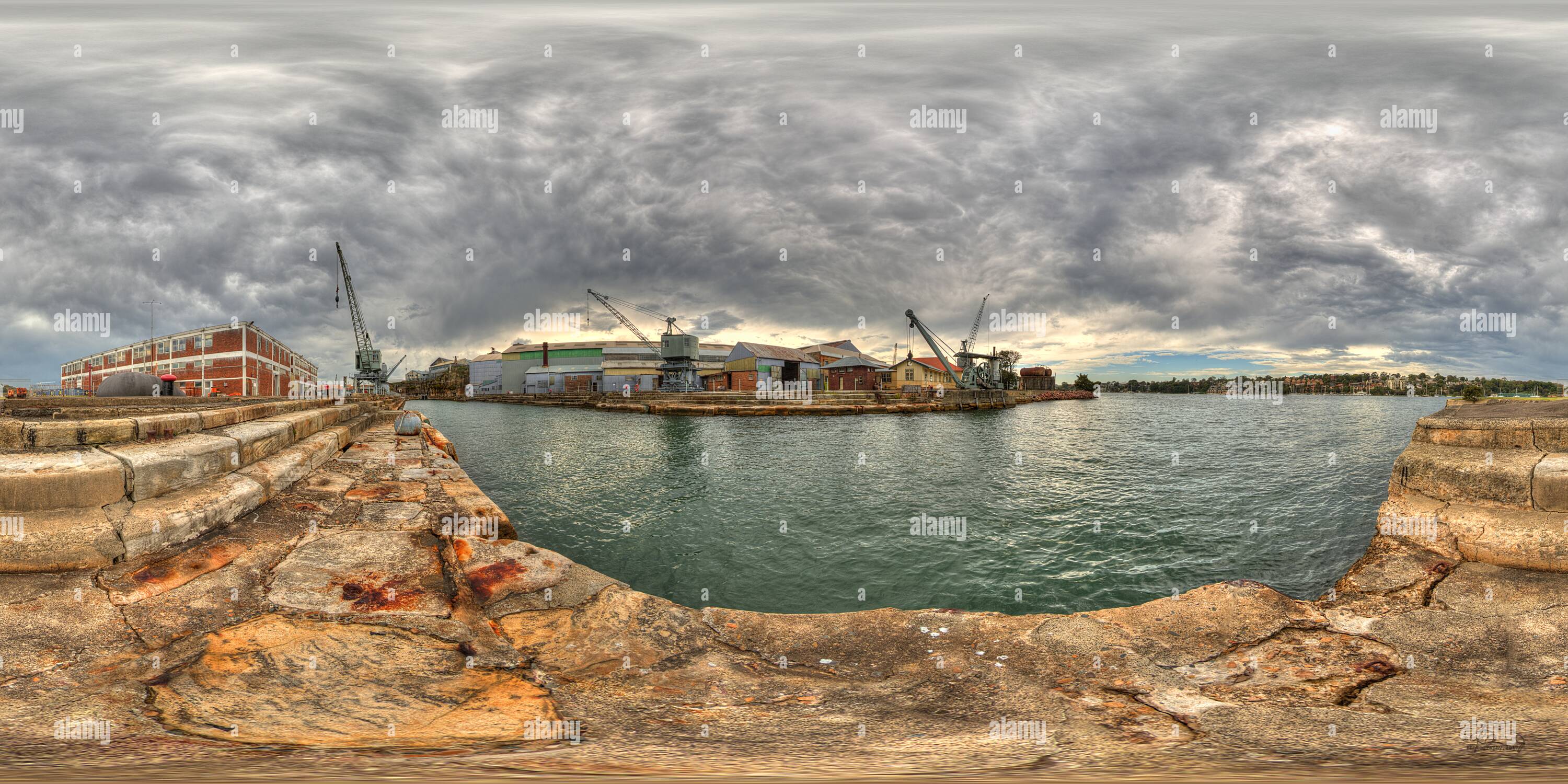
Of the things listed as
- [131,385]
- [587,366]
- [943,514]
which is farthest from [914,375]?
[131,385]

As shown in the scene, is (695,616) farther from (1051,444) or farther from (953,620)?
(1051,444)

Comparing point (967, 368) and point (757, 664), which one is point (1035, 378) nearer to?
point (967, 368)

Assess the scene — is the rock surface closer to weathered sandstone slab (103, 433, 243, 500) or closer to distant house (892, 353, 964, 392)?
weathered sandstone slab (103, 433, 243, 500)

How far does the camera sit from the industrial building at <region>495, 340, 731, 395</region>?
8844 cm

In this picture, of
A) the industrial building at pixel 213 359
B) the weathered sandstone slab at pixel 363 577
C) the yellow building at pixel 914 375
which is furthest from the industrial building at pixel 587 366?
the weathered sandstone slab at pixel 363 577

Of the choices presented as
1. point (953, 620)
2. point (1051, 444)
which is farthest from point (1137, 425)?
point (953, 620)

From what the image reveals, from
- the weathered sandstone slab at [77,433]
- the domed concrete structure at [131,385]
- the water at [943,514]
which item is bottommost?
the water at [943,514]

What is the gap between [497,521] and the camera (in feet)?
20.1

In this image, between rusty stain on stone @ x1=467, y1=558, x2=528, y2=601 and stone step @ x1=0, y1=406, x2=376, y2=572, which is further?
rusty stain on stone @ x1=467, y1=558, x2=528, y2=601

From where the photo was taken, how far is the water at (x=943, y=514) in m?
8.85

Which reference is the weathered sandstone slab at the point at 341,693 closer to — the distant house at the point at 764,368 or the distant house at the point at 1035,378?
the distant house at the point at 764,368

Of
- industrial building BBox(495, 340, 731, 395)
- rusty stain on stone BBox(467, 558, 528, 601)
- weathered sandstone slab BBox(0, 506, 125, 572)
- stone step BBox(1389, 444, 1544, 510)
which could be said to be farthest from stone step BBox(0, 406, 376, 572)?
industrial building BBox(495, 340, 731, 395)

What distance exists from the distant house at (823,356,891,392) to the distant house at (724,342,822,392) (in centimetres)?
416

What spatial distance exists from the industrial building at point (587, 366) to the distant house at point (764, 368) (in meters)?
5.47
